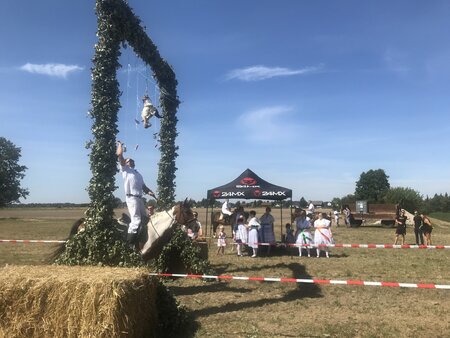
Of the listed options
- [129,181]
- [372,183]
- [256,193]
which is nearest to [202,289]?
[129,181]

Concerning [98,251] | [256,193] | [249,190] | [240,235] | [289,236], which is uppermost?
[249,190]

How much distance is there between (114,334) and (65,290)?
790 mm

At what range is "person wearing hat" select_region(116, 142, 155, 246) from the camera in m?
8.48

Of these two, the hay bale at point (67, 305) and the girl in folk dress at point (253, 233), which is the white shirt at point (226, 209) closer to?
the girl in folk dress at point (253, 233)

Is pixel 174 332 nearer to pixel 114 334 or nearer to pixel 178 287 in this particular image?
pixel 114 334

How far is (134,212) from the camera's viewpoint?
28.0 feet

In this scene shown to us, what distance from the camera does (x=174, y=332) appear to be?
19.9 ft

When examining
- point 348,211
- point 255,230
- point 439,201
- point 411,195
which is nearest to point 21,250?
point 255,230

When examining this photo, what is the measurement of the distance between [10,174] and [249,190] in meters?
57.4

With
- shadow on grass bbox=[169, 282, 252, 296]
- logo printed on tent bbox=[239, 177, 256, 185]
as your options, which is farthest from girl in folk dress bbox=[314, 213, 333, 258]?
shadow on grass bbox=[169, 282, 252, 296]

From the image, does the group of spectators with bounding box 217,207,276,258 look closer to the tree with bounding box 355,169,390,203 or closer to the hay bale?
the hay bale

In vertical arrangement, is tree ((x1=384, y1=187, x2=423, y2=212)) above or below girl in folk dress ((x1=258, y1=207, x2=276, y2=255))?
above

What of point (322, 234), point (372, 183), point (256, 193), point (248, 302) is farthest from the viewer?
point (372, 183)

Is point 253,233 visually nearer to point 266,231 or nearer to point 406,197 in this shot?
point 266,231
